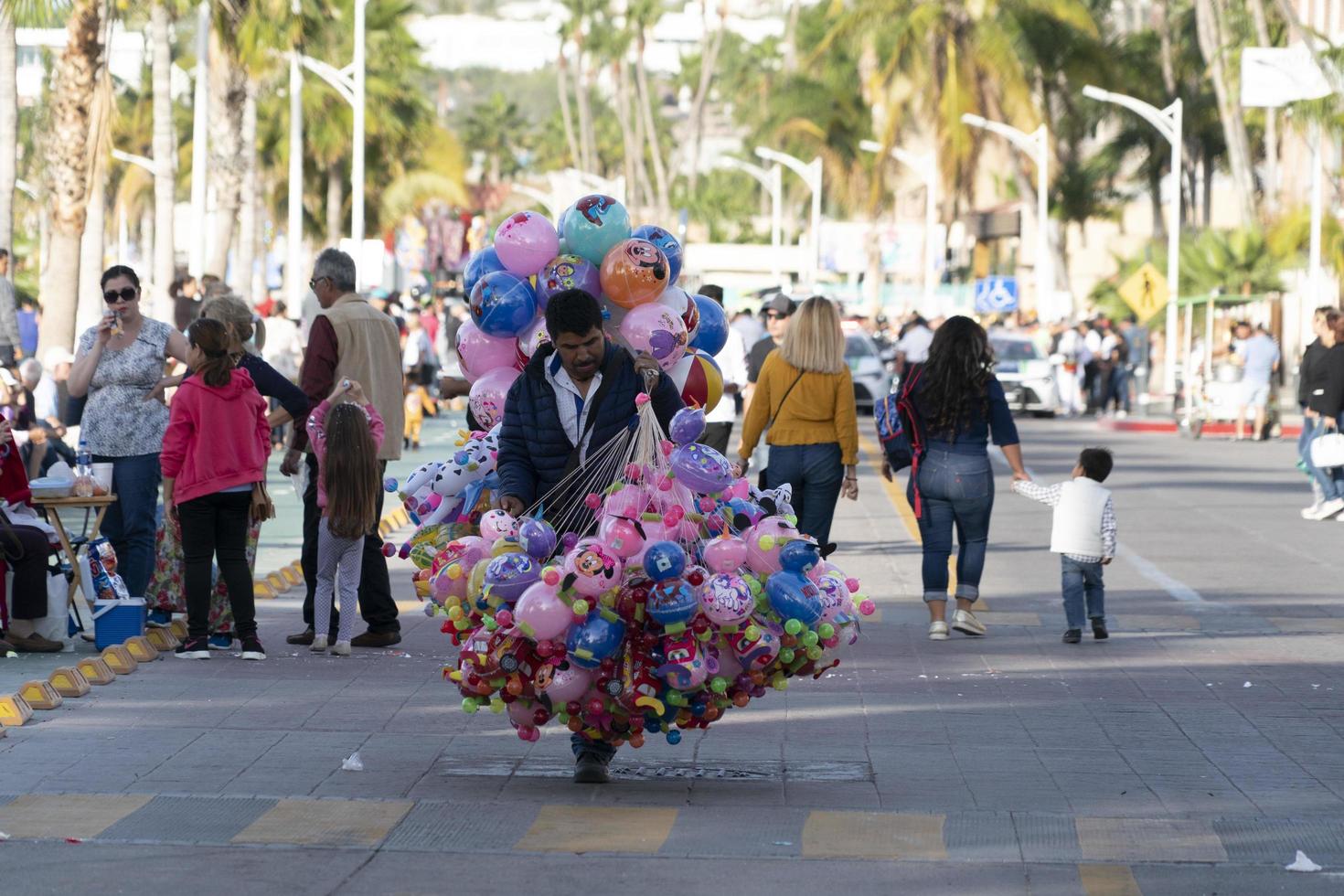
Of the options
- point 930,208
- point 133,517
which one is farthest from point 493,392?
point 930,208

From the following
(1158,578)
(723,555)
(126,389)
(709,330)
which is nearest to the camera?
(723,555)

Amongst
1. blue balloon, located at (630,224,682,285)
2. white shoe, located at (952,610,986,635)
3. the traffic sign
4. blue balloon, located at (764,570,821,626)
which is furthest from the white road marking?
the traffic sign

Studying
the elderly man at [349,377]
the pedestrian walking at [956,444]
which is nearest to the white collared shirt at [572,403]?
the elderly man at [349,377]

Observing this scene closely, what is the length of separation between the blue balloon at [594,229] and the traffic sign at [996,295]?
46311 millimetres

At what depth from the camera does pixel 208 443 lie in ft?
35.2

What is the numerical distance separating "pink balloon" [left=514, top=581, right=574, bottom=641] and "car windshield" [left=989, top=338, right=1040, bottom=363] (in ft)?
109

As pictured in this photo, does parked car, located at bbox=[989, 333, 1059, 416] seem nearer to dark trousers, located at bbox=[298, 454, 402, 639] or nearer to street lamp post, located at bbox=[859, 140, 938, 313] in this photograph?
street lamp post, located at bbox=[859, 140, 938, 313]

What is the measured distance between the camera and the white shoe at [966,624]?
1226 cm

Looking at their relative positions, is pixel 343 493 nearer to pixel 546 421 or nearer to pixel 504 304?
pixel 504 304

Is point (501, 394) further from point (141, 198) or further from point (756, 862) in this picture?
point (141, 198)

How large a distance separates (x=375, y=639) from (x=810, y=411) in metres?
2.69

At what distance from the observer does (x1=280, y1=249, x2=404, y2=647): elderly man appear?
38.3 ft

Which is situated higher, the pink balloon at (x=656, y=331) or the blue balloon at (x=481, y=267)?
the blue balloon at (x=481, y=267)

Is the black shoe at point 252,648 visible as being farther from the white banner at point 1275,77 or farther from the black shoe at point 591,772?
the white banner at point 1275,77
